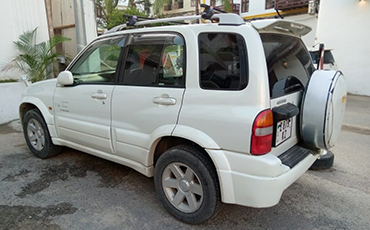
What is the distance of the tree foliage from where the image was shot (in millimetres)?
6605

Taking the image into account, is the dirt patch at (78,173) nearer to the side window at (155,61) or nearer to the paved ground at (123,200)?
the paved ground at (123,200)

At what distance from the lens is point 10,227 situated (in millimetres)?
2461

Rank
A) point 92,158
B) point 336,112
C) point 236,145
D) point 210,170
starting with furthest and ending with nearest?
1. point 92,158
2. point 336,112
3. point 210,170
4. point 236,145

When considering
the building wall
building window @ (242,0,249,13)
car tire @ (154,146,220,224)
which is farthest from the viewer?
building window @ (242,0,249,13)

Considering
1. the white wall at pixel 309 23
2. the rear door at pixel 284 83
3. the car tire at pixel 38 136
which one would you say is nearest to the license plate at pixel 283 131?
the rear door at pixel 284 83

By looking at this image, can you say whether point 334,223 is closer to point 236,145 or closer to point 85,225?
point 236,145

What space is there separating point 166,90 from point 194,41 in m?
0.52

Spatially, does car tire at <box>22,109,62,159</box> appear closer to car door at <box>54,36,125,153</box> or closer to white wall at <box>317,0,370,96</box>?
car door at <box>54,36,125,153</box>

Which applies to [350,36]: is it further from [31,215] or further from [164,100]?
[31,215]

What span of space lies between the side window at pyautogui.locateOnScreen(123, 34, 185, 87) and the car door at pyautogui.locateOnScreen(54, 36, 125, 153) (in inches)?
9.5

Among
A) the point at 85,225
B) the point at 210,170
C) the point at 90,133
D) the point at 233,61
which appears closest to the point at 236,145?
the point at 210,170

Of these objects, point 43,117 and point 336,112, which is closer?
point 336,112

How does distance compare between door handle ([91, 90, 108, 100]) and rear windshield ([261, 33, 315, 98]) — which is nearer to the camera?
rear windshield ([261, 33, 315, 98])

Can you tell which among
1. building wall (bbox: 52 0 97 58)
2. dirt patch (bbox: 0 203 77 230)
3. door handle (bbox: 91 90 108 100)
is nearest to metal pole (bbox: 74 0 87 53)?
building wall (bbox: 52 0 97 58)
